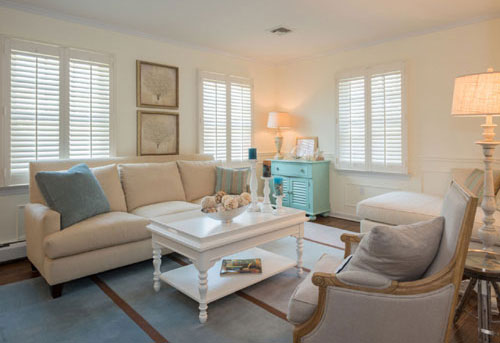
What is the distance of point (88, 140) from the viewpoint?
12.1ft

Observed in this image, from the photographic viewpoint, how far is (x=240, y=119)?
5.20 metres

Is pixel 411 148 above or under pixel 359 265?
above

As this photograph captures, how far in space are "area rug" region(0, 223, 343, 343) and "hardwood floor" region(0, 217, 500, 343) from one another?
0.19 m

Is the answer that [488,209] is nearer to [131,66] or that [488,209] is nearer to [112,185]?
[112,185]

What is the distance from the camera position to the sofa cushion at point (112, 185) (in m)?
3.27

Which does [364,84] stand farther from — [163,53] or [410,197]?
[163,53]

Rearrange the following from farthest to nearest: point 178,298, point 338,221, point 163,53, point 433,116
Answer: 1. point 338,221
2. point 163,53
3. point 433,116
4. point 178,298

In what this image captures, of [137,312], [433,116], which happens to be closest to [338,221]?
[433,116]

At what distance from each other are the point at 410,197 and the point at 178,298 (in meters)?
2.67

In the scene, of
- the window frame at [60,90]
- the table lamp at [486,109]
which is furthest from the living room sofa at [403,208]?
the window frame at [60,90]

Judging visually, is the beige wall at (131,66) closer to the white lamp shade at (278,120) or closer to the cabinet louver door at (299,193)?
the white lamp shade at (278,120)

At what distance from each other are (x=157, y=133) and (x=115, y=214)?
4.89 ft

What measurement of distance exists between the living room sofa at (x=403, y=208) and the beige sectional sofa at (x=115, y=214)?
6.14 feet

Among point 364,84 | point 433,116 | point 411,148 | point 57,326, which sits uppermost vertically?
point 364,84
